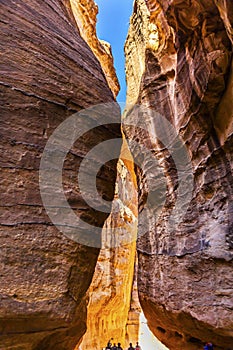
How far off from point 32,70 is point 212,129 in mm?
3122

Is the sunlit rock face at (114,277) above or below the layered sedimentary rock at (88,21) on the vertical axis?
below

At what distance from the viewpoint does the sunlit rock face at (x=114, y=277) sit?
11.7m

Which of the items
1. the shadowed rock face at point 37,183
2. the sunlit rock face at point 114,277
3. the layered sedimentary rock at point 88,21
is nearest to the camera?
the shadowed rock face at point 37,183

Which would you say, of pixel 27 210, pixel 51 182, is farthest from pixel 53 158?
pixel 27 210

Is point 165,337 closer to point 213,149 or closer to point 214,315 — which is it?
point 214,315

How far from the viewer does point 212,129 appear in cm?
503

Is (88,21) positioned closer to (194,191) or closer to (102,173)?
(194,191)

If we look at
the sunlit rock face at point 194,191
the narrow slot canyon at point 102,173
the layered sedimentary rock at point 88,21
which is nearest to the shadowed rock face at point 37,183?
the narrow slot canyon at point 102,173

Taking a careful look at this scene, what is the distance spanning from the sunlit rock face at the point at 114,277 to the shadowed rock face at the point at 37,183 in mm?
7366

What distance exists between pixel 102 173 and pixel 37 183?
1042mm

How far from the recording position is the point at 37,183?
3066 mm

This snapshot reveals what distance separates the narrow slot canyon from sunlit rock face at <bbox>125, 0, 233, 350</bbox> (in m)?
0.02

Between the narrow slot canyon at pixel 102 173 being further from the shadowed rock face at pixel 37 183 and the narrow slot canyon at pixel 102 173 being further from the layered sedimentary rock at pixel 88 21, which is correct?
the layered sedimentary rock at pixel 88 21

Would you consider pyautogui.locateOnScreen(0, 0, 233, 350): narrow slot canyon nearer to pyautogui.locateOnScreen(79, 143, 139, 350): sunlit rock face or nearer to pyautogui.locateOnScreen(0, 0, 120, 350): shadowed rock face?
pyautogui.locateOnScreen(0, 0, 120, 350): shadowed rock face
